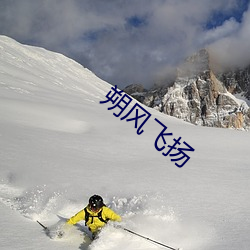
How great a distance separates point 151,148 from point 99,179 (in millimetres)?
4641

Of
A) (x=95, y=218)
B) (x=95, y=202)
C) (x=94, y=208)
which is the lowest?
(x=95, y=218)

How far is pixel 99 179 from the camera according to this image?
815 centimetres

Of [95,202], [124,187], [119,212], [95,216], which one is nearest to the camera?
[95,202]

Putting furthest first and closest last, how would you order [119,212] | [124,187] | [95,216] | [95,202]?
[124,187]
[119,212]
[95,216]
[95,202]

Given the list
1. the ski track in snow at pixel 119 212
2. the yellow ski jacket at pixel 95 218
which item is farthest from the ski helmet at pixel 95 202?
→ the ski track in snow at pixel 119 212

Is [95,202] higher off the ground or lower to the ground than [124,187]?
lower

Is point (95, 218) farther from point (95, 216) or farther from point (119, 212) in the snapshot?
point (119, 212)

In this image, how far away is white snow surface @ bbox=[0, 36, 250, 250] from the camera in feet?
17.3

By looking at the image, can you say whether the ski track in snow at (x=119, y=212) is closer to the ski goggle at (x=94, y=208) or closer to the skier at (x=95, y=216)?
the skier at (x=95, y=216)

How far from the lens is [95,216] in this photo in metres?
5.71

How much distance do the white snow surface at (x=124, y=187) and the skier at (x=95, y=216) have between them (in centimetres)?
22

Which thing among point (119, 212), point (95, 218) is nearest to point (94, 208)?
point (95, 218)

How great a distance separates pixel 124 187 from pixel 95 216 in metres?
2.06

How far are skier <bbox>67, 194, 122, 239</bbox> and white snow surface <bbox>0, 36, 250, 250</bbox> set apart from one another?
0.22m
